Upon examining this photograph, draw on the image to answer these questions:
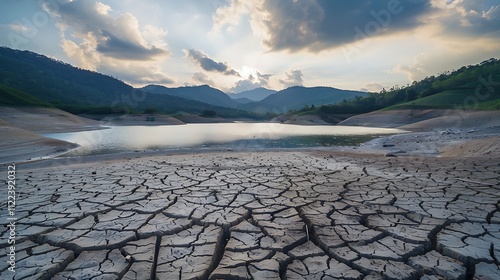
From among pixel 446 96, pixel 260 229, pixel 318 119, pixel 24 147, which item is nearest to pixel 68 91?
pixel 318 119

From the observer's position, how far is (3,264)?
2160 mm

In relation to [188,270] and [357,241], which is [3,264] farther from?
[357,241]

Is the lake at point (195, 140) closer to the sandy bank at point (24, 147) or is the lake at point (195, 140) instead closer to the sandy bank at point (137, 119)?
the sandy bank at point (24, 147)

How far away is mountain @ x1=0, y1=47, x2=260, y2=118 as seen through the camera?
4704 cm

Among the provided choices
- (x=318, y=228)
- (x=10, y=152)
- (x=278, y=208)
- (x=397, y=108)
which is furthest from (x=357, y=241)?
(x=397, y=108)

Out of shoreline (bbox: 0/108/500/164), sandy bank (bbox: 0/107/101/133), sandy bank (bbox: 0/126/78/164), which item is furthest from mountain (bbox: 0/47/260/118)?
sandy bank (bbox: 0/126/78/164)

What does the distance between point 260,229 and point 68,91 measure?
110110 millimetres

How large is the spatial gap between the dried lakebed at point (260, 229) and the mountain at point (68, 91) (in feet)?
124

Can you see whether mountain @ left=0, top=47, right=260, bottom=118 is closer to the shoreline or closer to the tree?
the shoreline

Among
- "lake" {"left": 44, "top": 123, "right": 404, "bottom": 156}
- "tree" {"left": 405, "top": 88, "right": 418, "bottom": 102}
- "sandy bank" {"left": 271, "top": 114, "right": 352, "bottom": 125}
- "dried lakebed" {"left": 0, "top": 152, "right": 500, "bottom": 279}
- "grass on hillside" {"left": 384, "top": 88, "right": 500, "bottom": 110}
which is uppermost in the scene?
"tree" {"left": 405, "top": 88, "right": 418, "bottom": 102}

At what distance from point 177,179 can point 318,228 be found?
3321mm

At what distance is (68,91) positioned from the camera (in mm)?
88000

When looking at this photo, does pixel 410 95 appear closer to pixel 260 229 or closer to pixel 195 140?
pixel 195 140

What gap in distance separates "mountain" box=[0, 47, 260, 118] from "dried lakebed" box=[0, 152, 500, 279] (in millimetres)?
37904
